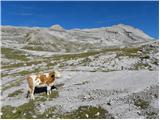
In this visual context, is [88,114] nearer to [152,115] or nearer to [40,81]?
[152,115]

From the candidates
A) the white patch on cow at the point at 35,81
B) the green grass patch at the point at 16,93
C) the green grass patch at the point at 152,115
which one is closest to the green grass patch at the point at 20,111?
the white patch on cow at the point at 35,81

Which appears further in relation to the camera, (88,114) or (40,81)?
(40,81)

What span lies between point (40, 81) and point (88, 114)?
11459mm

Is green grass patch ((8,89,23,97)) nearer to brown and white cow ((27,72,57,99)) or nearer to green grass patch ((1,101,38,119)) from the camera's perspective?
brown and white cow ((27,72,57,99))

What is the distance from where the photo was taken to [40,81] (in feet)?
155

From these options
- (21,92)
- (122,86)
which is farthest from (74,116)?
(21,92)

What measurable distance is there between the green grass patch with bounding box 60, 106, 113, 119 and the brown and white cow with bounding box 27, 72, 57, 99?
8.56 meters

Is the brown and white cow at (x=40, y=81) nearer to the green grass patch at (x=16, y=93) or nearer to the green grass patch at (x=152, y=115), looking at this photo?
the green grass patch at (x=16, y=93)

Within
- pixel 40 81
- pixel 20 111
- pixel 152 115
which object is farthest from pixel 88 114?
pixel 40 81

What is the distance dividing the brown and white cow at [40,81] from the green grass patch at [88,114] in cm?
856

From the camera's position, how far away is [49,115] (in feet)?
128


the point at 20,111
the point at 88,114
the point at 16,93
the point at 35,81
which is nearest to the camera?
the point at 88,114

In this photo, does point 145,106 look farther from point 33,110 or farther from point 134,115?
point 33,110

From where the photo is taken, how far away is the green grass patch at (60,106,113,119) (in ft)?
124
